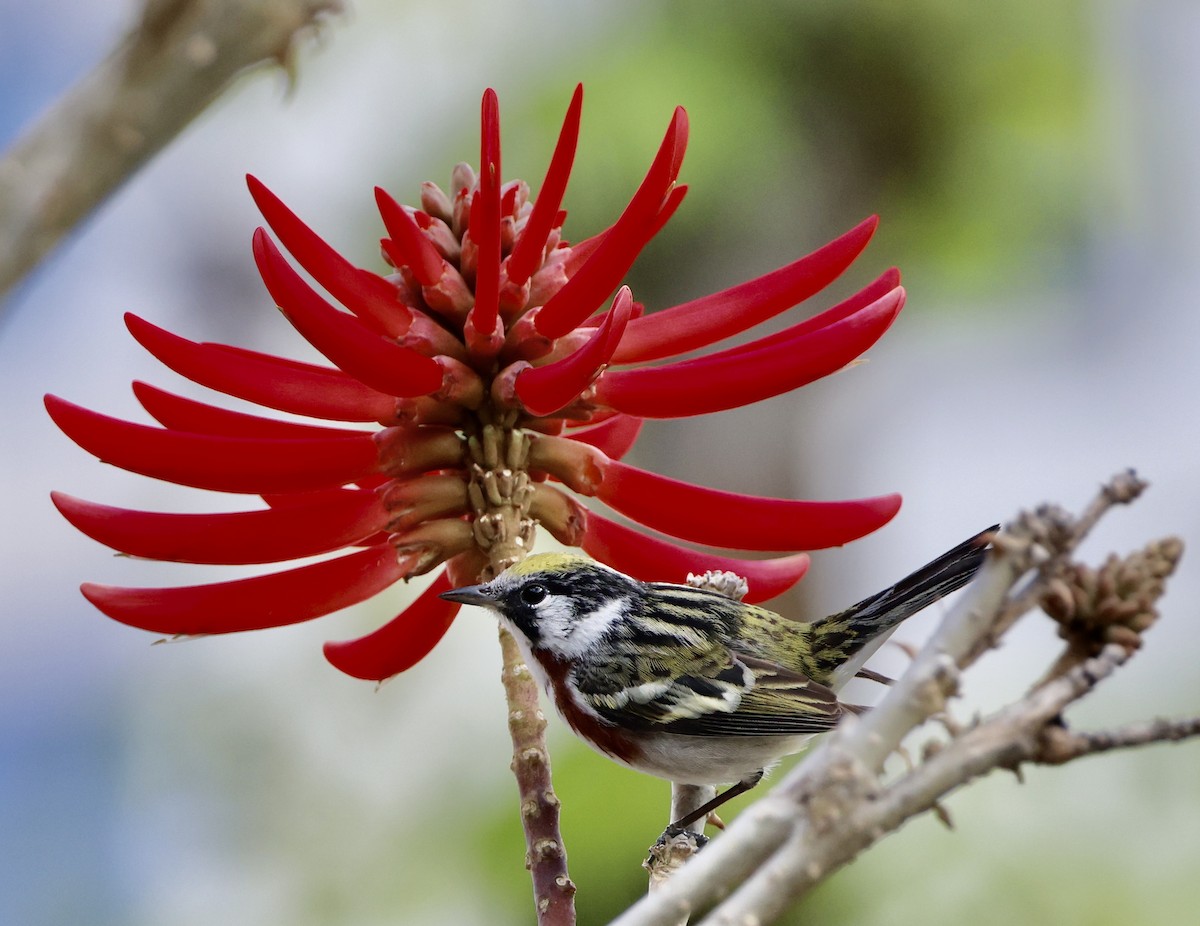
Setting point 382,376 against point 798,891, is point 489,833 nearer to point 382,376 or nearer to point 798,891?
point 382,376

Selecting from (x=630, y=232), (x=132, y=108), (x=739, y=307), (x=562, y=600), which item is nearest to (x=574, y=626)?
(x=562, y=600)

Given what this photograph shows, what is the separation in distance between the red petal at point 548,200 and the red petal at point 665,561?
0.26 meters

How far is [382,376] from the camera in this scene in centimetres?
108

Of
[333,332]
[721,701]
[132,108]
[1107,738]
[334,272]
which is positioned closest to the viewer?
[1107,738]

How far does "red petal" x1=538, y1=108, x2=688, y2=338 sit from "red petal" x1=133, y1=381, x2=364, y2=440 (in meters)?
0.25

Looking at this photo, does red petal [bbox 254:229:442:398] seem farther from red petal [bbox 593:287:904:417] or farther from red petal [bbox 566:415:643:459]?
red petal [bbox 566:415:643:459]

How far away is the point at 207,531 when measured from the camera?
111 cm

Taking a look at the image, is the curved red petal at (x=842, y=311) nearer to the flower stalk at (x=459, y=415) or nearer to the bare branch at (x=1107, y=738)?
the flower stalk at (x=459, y=415)

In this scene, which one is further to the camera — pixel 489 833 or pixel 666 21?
pixel 666 21

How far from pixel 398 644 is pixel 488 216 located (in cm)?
41

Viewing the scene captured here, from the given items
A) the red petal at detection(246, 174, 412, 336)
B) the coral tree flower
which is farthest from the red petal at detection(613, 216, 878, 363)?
the red petal at detection(246, 174, 412, 336)

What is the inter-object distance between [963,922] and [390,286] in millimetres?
3697

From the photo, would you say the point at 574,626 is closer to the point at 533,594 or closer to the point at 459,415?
the point at 533,594

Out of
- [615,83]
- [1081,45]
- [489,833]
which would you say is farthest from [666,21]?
[489,833]
